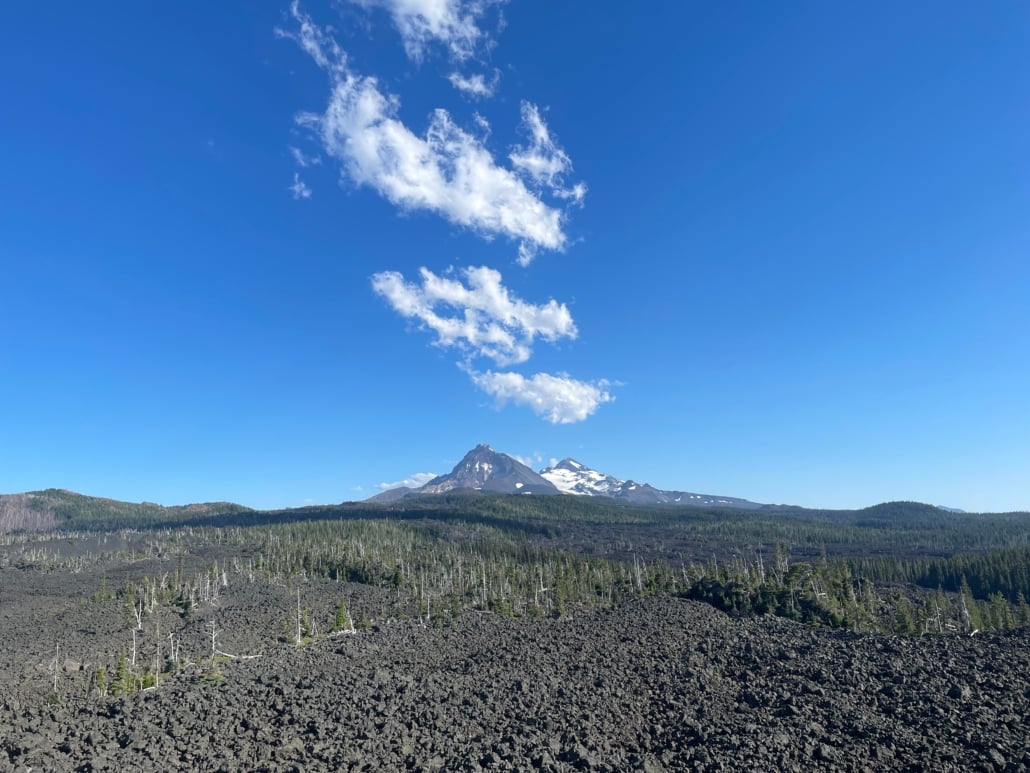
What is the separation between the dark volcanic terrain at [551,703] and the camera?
25641 mm

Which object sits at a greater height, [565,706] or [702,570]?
[565,706]

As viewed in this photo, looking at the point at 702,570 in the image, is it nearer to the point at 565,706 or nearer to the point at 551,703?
the point at 551,703

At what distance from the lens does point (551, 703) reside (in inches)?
1308

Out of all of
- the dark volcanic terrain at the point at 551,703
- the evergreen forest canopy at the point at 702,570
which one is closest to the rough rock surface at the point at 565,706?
the dark volcanic terrain at the point at 551,703

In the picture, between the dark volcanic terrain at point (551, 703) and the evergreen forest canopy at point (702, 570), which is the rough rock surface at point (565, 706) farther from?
the evergreen forest canopy at point (702, 570)

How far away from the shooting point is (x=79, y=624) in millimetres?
69188

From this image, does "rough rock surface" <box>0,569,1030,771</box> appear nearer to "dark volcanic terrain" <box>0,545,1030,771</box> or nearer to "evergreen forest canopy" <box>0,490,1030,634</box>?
"dark volcanic terrain" <box>0,545,1030,771</box>

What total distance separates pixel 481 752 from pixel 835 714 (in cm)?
1823

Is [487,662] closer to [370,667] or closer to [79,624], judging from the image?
[370,667]

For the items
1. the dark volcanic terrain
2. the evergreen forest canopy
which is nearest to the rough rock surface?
the dark volcanic terrain

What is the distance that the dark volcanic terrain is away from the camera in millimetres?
25641

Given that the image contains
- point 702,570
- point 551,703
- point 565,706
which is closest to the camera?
point 565,706

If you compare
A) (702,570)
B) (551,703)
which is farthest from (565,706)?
(702,570)

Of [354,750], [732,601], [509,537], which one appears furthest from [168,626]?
[509,537]
